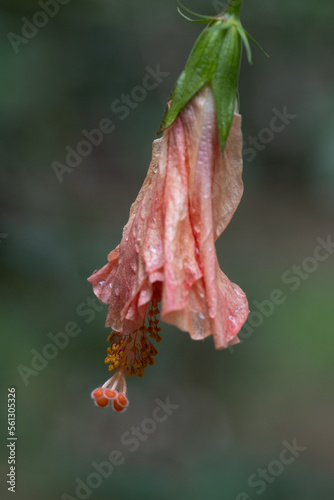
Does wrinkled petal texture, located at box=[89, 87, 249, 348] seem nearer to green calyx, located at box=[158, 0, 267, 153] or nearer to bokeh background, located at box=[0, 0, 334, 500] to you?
green calyx, located at box=[158, 0, 267, 153]

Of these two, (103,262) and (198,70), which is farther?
(103,262)

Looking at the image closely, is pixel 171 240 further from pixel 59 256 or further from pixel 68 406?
pixel 68 406

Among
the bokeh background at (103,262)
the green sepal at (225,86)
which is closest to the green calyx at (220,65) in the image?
the green sepal at (225,86)

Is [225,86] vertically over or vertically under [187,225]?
over

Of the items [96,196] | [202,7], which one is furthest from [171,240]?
[96,196]

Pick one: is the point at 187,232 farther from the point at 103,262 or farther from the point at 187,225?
the point at 103,262

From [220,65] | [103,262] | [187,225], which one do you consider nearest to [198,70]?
[220,65]

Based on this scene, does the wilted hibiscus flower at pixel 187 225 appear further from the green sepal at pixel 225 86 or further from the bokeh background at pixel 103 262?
the bokeh background at pixel 103 262

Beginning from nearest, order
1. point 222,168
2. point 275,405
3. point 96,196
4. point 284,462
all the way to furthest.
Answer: point 222,168 → point 284,462 → point 275,405 → point 96,196
